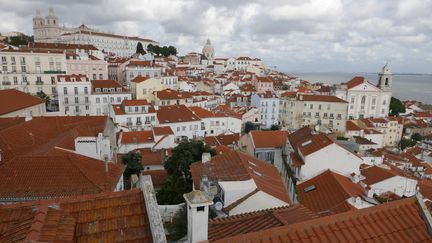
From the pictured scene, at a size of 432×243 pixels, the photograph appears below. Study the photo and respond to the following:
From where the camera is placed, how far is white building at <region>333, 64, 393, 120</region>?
7256 centimetres

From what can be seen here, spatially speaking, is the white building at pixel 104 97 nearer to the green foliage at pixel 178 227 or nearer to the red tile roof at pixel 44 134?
the red tile roof at pixel 44 134

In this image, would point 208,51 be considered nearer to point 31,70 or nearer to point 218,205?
point 31,70

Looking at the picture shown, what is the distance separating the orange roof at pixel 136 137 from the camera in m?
35.2

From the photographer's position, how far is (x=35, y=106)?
107 feet

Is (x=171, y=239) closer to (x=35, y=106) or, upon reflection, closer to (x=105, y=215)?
(x=105, y=215)

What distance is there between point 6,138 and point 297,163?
1732 cm

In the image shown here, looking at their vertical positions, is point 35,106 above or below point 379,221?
below

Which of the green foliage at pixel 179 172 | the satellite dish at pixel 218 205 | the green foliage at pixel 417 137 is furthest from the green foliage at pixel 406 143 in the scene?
the satellite dish at pixel 218 205

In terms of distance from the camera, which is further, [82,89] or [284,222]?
[82,89]

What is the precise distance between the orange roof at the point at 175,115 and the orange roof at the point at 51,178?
2892 centimetres

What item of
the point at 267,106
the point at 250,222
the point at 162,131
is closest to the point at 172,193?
the point at 250,222

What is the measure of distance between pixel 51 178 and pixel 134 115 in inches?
1160

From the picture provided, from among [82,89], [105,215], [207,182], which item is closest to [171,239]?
[105,215]

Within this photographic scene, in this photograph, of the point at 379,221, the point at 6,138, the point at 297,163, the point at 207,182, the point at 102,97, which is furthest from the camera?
the point at 102,97
